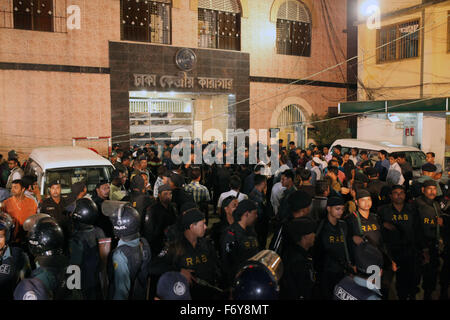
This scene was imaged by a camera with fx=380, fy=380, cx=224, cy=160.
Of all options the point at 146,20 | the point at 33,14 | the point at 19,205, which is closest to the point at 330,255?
the point at 19,205

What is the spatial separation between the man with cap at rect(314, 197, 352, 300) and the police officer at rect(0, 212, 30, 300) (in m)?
3.25

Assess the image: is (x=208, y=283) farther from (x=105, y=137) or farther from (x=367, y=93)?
(x=367, y=93)

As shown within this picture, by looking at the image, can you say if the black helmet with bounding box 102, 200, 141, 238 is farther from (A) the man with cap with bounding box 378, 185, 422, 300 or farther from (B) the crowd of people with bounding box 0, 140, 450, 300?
(A) the man with cap with bounding box 378, 185, 422, 300

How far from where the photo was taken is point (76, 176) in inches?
281

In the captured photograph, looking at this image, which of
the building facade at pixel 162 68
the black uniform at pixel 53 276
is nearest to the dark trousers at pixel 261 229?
the black uniform at pixel 53 276

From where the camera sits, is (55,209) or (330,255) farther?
(55,209)

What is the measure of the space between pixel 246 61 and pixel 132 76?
6052mm

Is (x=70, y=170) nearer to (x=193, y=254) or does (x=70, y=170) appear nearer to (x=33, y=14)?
(x=193, y=254)

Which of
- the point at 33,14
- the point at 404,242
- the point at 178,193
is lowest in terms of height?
the point at 404,242

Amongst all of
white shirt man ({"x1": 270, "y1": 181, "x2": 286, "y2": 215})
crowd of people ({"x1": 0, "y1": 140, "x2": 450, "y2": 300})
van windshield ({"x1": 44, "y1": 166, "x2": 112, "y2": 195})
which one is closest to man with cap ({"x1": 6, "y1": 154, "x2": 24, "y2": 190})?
crowd of people ({"x1": 0, "y1": 140, "x2": 450, "y2": 300})

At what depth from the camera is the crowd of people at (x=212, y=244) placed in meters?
3.31

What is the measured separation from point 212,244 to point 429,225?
3.44m

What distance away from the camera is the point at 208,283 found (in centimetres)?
378

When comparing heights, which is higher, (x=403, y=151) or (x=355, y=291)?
(x=403, y=151)
